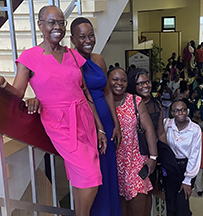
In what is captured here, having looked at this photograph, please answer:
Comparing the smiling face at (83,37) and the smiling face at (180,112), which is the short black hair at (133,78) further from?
the smiling face at (83,37)

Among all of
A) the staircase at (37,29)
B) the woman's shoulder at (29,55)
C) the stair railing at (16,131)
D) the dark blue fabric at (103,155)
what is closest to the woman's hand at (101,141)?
the dark blue fabric at (103,155)

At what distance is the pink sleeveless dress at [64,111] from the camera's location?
1.48 m

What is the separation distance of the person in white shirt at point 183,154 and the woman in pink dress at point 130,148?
1.20 feet

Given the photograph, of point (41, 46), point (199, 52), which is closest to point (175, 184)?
point (41, 46)

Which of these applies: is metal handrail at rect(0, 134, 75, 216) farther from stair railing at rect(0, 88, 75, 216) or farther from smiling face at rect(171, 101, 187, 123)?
smiling face at rect(171, 101, 187, 123)

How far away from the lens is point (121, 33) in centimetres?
945

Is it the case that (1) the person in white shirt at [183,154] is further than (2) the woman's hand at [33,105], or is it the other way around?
(1) the person in white shirt at [183,154]

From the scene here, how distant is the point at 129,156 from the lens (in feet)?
7.30

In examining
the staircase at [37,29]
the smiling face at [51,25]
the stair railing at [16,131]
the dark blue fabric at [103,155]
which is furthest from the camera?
the staircase at [37,29]

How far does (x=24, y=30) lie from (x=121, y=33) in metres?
6.85

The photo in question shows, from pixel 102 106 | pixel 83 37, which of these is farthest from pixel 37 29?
pixel 102 106

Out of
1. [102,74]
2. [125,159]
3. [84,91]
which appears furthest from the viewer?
[125,159]

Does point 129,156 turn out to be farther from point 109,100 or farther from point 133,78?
A: point 133,78

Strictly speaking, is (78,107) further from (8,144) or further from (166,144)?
(166,144)
